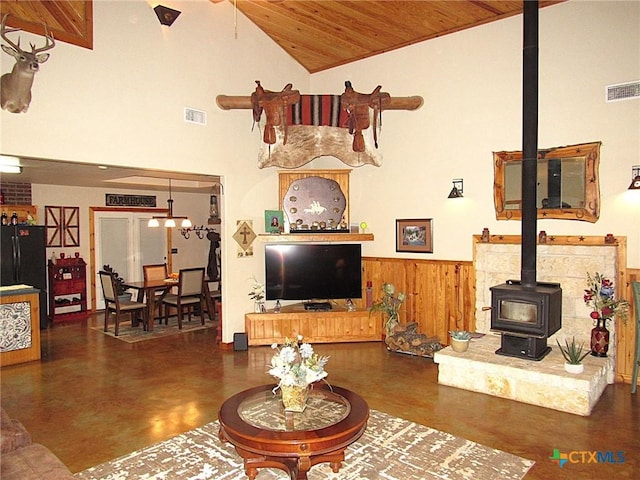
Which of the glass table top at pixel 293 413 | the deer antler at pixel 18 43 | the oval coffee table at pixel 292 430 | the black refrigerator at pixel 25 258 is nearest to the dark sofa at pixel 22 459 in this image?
the oval coffee table at pixel 292 430

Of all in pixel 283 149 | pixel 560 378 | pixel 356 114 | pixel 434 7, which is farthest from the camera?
pixel 283 149

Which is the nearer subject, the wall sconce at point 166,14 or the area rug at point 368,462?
the area rug at point 368,462

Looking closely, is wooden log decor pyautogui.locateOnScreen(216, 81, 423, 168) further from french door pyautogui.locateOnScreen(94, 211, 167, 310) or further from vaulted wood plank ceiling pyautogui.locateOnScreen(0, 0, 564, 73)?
french door pyautogui.locateOnScreen(94, 211, 167, 310)

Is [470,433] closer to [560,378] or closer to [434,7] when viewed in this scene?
[560,378]

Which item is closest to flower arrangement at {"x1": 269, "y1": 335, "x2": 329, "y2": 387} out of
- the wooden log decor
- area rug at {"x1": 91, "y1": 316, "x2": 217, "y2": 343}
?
the wooden log decor

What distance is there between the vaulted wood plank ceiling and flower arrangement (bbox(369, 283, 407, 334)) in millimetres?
3428

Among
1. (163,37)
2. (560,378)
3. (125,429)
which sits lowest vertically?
(125,429)

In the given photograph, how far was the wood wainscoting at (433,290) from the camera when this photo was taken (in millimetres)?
5781

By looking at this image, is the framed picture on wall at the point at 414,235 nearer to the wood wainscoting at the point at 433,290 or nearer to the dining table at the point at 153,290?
the wood wainscoting at the point at 433,290

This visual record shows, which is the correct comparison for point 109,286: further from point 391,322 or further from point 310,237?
point 391,322

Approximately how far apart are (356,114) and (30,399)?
476 cm

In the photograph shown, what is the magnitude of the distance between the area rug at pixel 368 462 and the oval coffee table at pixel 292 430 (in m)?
0.25

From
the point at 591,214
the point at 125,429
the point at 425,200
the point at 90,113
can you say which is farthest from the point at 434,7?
the point at 125,429

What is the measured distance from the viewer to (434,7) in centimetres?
530
